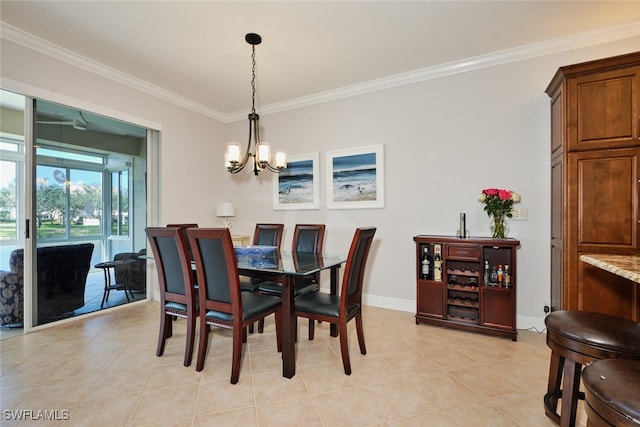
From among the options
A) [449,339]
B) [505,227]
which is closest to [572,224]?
[505,227]

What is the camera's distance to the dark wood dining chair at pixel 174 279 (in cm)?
216

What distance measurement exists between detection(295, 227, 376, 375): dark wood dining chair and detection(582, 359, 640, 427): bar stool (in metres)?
1.30

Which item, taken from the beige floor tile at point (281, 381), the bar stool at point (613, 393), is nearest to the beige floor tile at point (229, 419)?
the beige floor tile at point (281, 381)

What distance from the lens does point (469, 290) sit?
9.34 feet

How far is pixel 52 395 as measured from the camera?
1.84m

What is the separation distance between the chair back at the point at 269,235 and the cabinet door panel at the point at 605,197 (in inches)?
106

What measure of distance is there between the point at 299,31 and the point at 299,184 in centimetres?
198

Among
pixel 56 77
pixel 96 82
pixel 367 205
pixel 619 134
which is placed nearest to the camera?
pixel 619 134

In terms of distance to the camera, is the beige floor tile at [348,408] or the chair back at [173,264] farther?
the chair back at [173,264]

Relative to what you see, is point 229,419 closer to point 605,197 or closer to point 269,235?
point 269,235

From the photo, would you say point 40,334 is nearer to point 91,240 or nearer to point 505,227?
point 91,240

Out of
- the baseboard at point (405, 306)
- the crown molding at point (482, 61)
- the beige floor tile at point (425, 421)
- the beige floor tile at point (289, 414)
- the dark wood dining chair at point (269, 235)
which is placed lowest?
the beige floor tile at point (425, 421)

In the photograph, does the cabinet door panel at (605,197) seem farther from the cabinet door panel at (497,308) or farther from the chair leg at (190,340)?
the chair leg at (190,340)

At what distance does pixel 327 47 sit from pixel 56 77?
272cm
